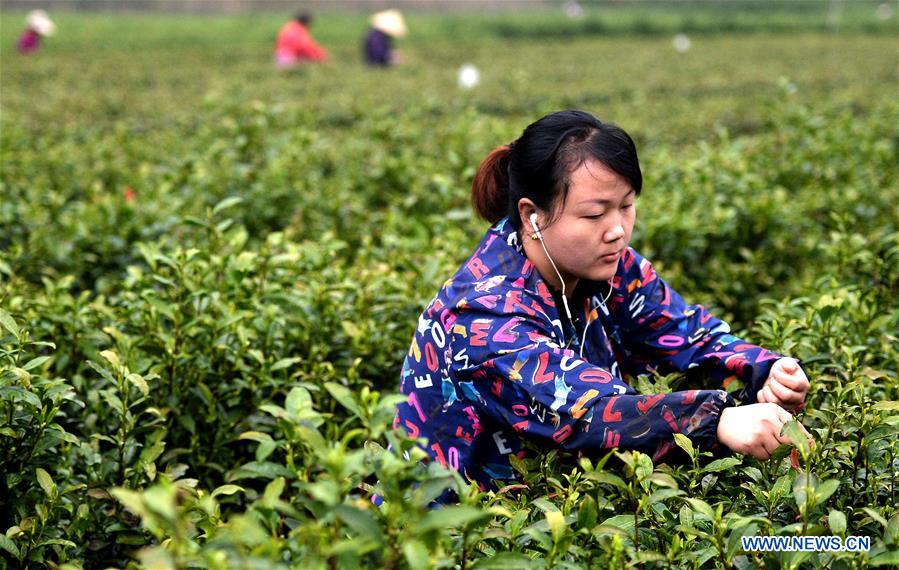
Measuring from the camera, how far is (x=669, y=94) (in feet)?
39.3

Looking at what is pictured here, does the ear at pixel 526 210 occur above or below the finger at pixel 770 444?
above

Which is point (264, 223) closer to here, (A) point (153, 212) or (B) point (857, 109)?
(A) point (153, 212)

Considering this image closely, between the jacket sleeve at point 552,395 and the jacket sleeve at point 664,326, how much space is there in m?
0.38

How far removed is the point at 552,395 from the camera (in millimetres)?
1764

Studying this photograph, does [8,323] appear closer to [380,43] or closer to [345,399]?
[345,399]

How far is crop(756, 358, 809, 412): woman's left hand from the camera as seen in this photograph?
1911 mm

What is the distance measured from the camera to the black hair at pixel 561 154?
1915 mm

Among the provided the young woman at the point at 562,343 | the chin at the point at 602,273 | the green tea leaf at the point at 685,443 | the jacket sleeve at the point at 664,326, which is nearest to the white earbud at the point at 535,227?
the young woman at the point at 562,343

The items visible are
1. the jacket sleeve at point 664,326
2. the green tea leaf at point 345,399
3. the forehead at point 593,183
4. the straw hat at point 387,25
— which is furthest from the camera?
the straw hat at point 387,25

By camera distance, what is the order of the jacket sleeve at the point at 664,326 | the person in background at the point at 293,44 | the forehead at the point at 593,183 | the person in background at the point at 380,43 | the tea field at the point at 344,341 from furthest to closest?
the person in background at the point at 380,43 < the person in background at the point at 293,44 < the jacket sleeve at the point at 664,326 < the forehead at the point at 593,183 < the tea field at the point at 344,341

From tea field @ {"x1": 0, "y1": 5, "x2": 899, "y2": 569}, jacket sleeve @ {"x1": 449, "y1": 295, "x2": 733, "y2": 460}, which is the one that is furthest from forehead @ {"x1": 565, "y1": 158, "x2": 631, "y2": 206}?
tea field @ {"x1": 0, "y1": 5, "x2": 899, "y2": 569}

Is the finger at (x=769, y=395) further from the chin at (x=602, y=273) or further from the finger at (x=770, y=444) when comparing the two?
the chin at (x=602, y=273)

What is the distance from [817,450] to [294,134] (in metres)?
4.04

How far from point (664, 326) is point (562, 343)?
38cm
